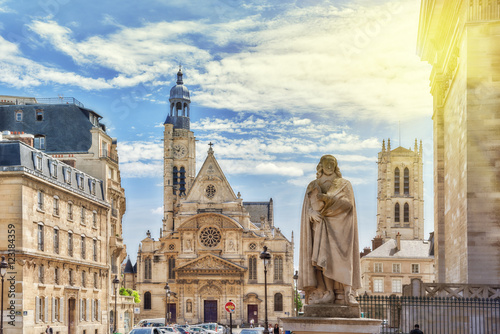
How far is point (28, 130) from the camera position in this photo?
54000 mm

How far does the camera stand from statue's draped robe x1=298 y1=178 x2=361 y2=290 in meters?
9.48

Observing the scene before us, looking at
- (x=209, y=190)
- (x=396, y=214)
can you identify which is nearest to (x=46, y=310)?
(x=209, y=190)

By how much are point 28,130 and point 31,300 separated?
56.5ft

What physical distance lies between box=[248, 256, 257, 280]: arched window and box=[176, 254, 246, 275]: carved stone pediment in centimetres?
A: 129

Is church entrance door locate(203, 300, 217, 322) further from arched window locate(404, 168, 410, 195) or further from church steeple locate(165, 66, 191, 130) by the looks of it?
arched window locate(404, 168, 410, 195)

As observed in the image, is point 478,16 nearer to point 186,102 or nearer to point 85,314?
point 85,314

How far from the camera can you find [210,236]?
82.4 metres

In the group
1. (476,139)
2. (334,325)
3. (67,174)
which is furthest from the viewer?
(67,174)

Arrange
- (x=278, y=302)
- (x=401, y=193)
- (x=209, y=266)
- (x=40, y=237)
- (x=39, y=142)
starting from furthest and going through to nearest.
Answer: (x=401, y=193), (x=209, y=266), (x=278, y=302), (x=39, y=142), (x=40, y=237)

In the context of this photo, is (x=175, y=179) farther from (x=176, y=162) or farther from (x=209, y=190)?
(x=209, y=190)

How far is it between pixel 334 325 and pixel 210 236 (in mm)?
73575

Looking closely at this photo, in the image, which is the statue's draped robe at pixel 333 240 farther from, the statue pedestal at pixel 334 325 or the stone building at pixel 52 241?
the stone building at pixel 52 241

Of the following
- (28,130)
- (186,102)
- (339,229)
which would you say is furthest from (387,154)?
(339,229)

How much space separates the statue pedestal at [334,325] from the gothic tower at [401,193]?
102308mm
